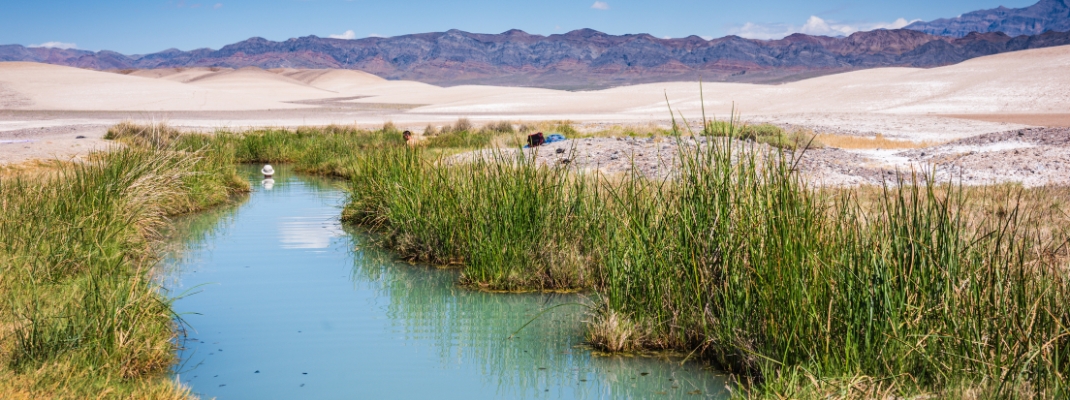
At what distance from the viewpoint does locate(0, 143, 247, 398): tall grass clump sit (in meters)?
4.34

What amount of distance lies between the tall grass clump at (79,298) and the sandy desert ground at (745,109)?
20.0 ft

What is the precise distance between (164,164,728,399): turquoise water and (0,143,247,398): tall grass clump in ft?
1.26

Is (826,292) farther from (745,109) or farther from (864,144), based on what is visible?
(745,109)

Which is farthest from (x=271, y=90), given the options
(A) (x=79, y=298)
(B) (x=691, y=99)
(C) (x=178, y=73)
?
(A) (x=79, y=298)

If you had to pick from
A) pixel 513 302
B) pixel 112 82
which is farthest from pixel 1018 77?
pixel 112 82

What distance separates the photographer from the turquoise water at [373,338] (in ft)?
16.9

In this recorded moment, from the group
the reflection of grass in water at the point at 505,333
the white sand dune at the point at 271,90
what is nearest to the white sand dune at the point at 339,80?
the white sand dune at the point at 271,90

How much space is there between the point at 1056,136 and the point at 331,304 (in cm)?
1711

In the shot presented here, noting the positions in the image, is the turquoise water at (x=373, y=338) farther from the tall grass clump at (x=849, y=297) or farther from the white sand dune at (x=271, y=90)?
the white sand dune at (x=271, y=90)

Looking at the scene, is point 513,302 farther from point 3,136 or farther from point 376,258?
point 3,136

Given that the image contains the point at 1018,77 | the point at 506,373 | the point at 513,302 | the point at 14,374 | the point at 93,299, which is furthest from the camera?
the point at 1018,77

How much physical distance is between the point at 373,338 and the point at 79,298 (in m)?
1.85

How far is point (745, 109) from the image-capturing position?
5672cm

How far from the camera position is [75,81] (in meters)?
84.6
